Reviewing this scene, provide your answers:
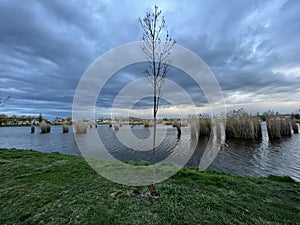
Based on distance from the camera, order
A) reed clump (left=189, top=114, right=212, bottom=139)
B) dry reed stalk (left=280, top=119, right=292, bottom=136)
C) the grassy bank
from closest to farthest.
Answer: the grassy bank
dry reed stalk (left=280, top=119, right=292, bottom=136)
reed clump (left=189, top=114, right=212, bottom=139)

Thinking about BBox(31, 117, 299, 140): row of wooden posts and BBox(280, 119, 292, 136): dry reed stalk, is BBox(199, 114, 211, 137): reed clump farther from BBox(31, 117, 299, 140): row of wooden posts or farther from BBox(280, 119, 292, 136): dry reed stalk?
BBox(280, 119, 292, 136): dry reed stalk

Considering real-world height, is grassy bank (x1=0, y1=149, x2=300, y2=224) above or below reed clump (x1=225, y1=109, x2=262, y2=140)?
below

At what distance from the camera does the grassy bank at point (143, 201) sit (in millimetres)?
2629

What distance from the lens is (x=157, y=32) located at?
352 cm

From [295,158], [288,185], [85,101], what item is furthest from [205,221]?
[295,158]

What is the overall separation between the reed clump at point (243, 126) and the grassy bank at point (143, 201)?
38.0ft

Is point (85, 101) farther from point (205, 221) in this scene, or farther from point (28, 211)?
point (205, 221)

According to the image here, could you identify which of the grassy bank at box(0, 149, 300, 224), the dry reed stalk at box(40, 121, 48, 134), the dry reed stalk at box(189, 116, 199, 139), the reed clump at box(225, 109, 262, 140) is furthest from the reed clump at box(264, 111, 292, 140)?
the dry reed stalk at box(40, 121, 48, 134)

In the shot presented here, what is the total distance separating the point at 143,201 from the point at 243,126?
14581 millimetres

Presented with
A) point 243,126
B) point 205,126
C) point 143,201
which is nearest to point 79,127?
point 205,126

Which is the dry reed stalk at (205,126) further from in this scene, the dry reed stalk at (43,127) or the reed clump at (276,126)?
the dry reed stalk at (43,127)

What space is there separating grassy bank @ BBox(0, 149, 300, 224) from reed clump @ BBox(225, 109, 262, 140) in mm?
11592

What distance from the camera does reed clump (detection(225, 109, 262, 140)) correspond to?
48.3 feet

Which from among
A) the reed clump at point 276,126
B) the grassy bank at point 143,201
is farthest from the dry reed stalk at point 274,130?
the grassy bank at point 143,201
